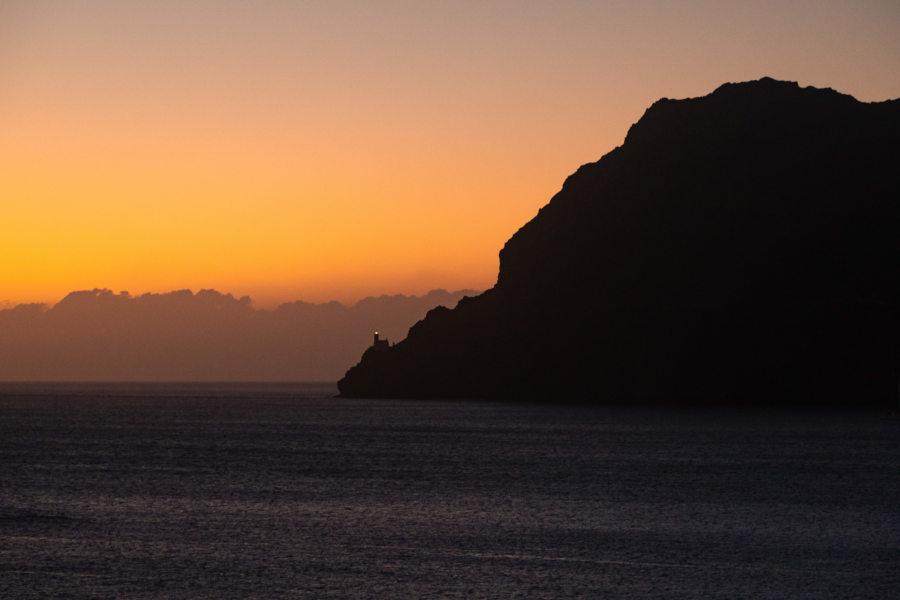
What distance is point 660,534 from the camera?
3475 cm

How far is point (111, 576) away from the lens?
25828 millimetres

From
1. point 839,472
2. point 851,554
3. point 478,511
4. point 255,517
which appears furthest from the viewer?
point 839,472

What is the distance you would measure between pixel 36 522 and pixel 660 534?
846 inches

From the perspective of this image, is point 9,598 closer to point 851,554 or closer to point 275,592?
point 275,592

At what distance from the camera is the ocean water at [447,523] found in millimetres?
25297

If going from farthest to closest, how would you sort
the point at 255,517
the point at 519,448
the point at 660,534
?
1. the point at 519,448
2. the point at 255,517
3. the point at 660,534

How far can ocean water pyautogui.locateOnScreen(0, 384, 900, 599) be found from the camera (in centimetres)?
2530

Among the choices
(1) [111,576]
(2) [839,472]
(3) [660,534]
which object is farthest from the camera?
(2) [839,472]

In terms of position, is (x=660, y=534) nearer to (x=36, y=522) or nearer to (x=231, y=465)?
(x=36, y=522)

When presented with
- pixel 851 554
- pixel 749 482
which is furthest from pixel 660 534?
pixel 749 482

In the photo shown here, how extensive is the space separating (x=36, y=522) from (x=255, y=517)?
7549 millimetres

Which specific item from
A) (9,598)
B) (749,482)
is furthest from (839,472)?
(9,598)

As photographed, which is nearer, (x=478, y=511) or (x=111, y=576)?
(x=111, y=576)

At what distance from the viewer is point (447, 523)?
37156 mm
